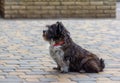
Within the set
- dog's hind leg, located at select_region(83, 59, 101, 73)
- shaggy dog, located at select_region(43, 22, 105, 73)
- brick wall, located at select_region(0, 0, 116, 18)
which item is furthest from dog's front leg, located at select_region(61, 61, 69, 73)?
brick wall, located at select_region(0, 0, 116, 18)

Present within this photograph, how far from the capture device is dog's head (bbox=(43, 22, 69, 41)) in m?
6.30

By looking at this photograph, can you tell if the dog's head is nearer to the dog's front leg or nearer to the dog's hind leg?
the dog's front leg

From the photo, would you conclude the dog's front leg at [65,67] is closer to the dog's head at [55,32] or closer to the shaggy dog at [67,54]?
the shaggy dog at [67,54]

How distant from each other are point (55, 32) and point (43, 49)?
2218 millimetres

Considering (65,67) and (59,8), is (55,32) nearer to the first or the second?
(65,67)

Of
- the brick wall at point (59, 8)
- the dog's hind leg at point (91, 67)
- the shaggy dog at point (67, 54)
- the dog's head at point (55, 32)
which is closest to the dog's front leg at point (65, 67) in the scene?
the shaggy dog at point (67, 54)

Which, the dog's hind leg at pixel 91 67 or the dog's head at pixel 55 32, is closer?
the dog's head at pixel 55 32

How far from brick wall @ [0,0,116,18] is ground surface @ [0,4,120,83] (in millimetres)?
648

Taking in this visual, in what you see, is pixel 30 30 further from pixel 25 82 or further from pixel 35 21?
pixel 25 82

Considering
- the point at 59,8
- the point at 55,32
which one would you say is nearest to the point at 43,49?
the point at 55,32

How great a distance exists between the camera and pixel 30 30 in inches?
442

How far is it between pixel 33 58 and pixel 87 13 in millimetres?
6974

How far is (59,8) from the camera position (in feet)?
46.5

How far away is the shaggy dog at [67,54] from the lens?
6398 millimetres
